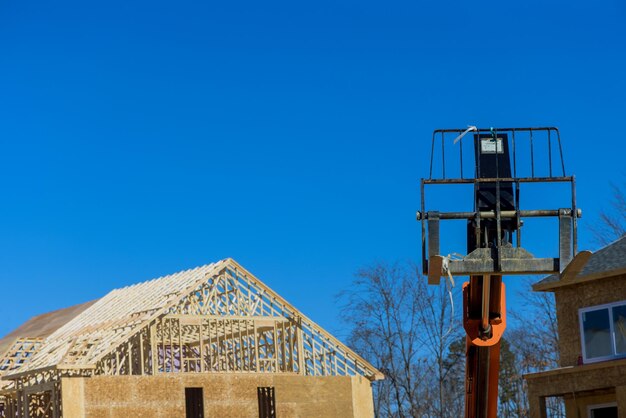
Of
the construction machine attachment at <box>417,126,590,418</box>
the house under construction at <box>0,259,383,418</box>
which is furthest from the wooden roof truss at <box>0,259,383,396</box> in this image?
the construction machine attachment at <box>417,126,590,418</box>

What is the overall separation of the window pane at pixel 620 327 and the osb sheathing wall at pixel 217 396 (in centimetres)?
1157

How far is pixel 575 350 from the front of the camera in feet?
76.4

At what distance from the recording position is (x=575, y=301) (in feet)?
77.1

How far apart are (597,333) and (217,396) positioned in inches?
466

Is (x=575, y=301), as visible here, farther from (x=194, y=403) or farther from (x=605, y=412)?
(x=194, y=403)

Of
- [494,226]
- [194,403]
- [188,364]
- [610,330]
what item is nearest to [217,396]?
[188,364]

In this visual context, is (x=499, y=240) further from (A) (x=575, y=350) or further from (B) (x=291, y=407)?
(B) (x=291, y=407)

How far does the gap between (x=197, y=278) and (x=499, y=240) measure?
22.4 meters

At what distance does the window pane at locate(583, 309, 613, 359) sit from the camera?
22.6m

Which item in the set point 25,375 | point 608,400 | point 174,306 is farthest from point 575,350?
point 25,375

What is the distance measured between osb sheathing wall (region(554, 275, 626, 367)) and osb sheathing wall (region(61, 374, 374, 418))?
9.95m

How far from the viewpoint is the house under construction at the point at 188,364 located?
28375mm

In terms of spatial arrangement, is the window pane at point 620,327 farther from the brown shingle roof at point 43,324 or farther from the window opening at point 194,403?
the brown shingle roof at point 43,324

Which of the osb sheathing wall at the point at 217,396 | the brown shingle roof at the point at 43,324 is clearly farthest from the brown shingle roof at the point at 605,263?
the brown shingle roof at the point at 43,324
